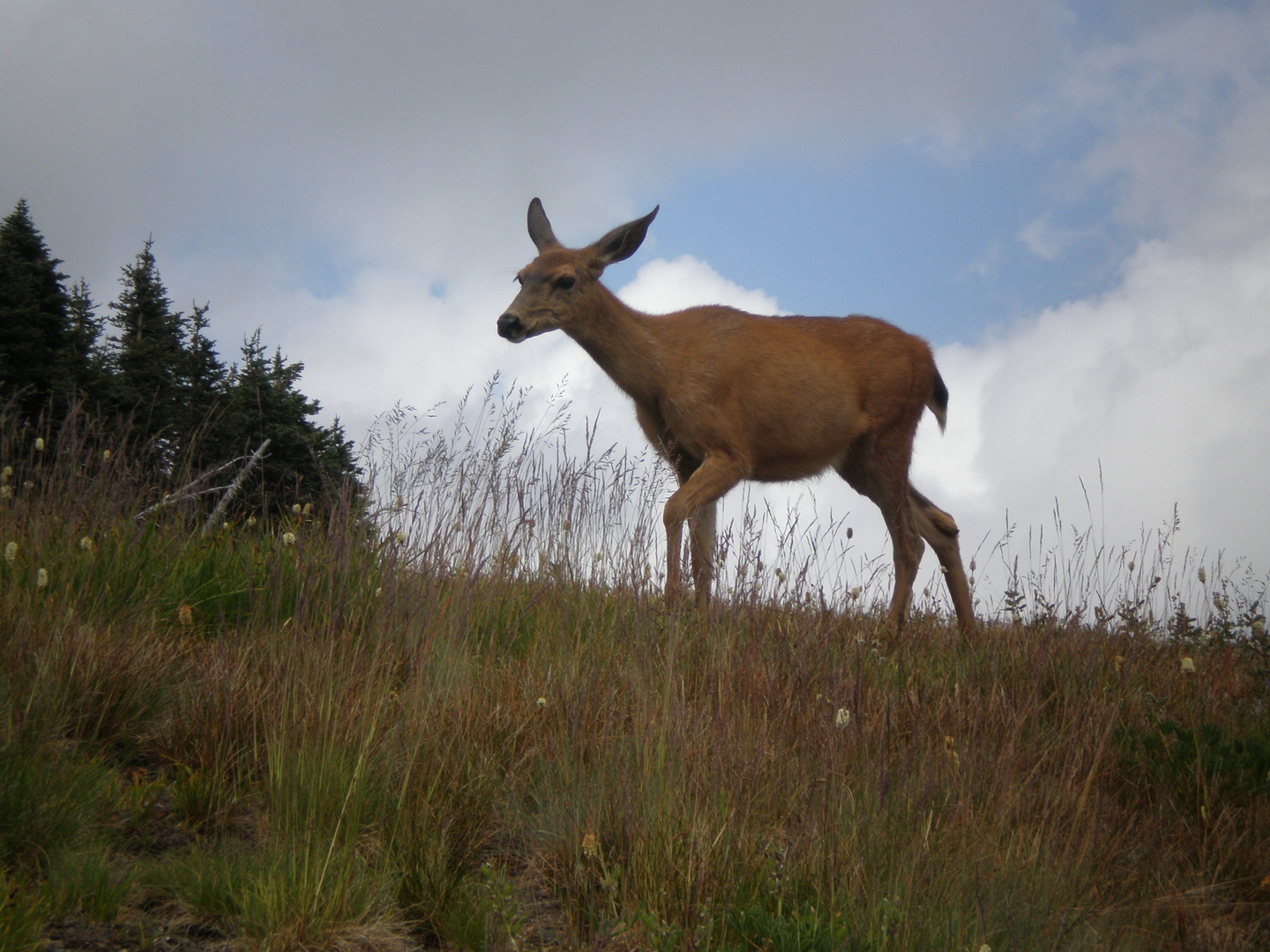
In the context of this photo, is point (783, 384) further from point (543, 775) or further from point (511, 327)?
point (543, 775)

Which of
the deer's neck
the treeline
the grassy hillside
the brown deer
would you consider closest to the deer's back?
the brown deer

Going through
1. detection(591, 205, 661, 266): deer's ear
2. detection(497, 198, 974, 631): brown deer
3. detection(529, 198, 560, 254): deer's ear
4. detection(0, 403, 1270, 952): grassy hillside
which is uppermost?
detection(529, 198, 560, 254): deer's ear

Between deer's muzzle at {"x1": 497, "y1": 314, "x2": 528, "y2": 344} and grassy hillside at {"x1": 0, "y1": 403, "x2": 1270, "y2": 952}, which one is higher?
deer's muzzle at {"x1": 497, "y1": 314, "x2": 528, "y2": 344}

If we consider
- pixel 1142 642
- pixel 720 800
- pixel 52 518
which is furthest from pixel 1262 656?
pixel 52 518

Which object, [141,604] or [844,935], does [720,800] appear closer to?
[844,935]

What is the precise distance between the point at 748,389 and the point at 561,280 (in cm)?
157

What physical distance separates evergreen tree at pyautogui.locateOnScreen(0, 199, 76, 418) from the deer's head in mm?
8849

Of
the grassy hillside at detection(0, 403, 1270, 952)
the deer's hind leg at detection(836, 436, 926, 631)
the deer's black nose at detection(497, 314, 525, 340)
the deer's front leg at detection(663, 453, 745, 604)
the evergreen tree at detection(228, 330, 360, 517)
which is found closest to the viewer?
the grassy hillside at detection(0, 403, 1270, 952)

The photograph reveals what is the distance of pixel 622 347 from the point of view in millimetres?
7199

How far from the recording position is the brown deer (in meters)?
6.94

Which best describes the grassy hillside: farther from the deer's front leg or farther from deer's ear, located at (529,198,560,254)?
deer's ear, located at (529,198,560,254)

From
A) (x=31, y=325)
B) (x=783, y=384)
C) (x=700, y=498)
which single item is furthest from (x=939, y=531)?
(x=31, y=325)

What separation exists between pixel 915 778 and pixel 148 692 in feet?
8.95

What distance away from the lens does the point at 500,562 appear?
4.91 m
